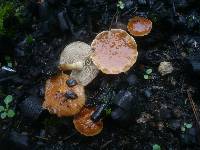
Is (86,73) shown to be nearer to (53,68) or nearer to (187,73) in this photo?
(53,68)

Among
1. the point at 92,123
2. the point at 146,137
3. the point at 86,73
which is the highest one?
the point at 86,73

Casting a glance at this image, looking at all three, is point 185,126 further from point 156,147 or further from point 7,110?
point 7,110

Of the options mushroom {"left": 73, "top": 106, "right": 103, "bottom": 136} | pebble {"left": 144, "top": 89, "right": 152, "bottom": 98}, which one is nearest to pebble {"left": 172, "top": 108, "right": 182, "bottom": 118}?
pebble {"left": 144, "top": 89, "right": 152, "bottom": 98}

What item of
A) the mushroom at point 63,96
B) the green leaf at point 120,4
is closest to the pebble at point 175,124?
the mushroom at point 63,96

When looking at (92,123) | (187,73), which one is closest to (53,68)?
(92,123)

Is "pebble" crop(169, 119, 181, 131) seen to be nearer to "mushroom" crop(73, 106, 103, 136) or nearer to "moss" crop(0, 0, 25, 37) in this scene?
"mushroom" crop(73, 106, 103, 136)
